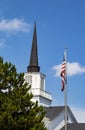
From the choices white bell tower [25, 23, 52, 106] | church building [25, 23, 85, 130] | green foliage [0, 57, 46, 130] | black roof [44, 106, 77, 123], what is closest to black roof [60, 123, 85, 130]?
church building [25, 23, 85, 130]

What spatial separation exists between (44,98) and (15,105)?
38465 mm

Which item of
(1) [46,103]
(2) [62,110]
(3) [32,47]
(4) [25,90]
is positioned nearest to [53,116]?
(2) [62,110]

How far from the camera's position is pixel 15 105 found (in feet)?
132

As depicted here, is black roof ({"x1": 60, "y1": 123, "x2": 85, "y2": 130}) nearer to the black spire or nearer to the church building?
the church building

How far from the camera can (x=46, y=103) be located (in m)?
79.6

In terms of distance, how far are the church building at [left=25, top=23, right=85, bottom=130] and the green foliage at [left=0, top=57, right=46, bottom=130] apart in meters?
27.3

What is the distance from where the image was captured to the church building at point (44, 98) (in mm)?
69312

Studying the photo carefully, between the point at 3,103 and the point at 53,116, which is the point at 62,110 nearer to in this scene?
the point at 53,116

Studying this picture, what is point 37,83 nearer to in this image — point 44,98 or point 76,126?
point 44,98

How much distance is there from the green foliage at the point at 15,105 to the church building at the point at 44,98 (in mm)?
27299

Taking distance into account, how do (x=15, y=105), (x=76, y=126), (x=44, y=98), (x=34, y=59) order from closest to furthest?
1. (x=15, y=105)
2. (x=76, y=126)
3. (x=44, y=98)
4. (x=34, y=59)

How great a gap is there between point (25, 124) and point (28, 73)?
3974 centimetres

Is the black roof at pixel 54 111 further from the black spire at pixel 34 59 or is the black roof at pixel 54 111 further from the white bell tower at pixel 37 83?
the black spire at pixel 34 59

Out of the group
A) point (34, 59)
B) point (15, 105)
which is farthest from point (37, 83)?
point (15, 105)
